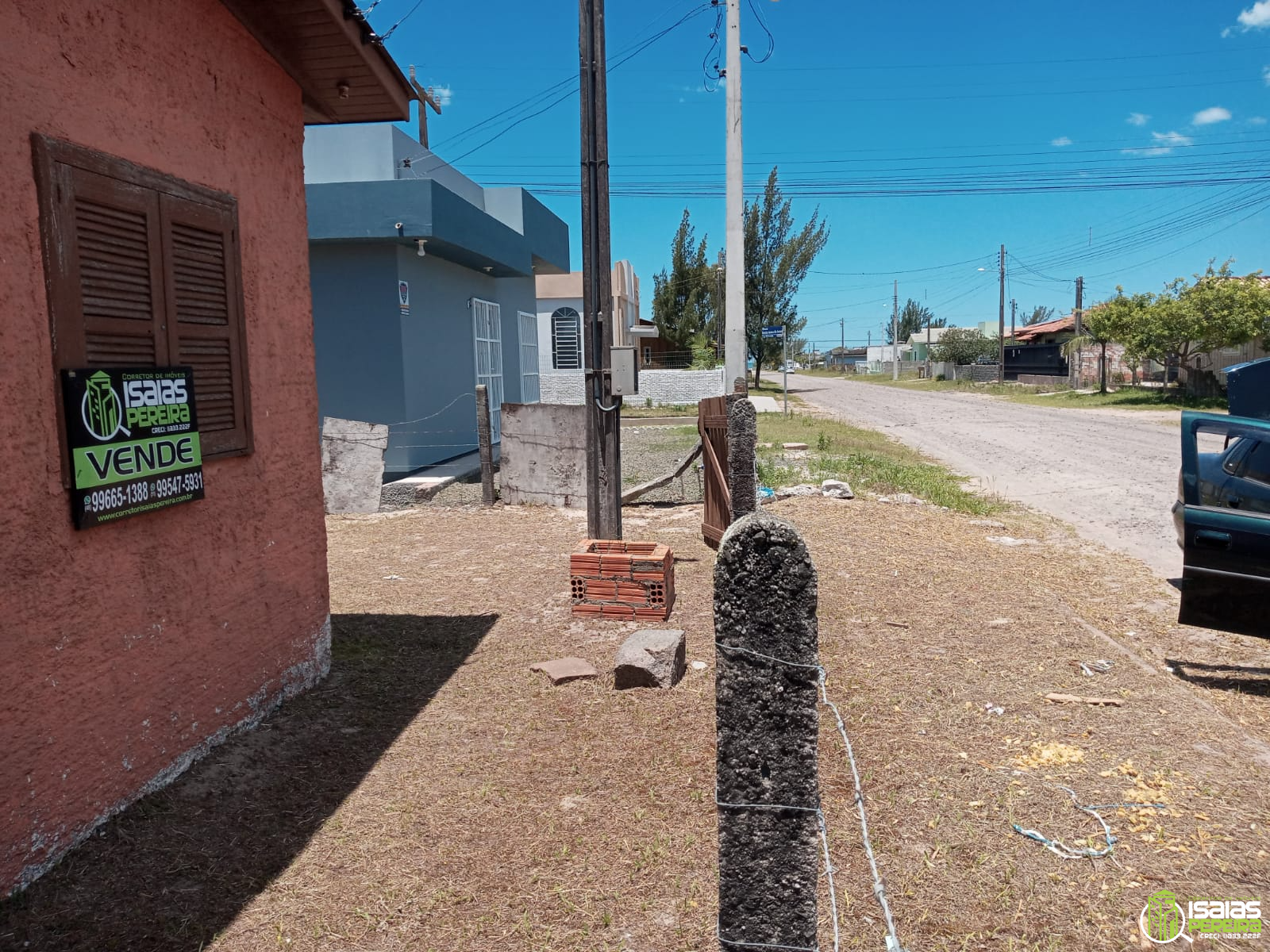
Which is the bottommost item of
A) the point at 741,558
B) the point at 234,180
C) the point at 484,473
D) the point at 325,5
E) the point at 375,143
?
the point at 484,473

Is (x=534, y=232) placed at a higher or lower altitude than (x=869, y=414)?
higher

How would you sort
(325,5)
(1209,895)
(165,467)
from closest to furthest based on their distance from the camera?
(1209,895), (165,467), (325,5)

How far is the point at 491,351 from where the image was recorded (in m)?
18.1

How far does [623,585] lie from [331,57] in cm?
407

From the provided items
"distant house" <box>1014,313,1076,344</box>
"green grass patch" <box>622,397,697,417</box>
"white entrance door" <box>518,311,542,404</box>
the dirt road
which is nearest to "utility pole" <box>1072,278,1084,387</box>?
"distant house" <box>1014,313,1076,344</box>

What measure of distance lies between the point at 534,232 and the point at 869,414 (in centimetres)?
1605

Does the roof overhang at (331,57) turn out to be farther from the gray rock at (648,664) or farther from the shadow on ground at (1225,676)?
the shadow on ground at (1225,676)

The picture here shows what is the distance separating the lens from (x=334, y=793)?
418cm

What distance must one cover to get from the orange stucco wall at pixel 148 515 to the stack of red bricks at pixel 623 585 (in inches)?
78.7

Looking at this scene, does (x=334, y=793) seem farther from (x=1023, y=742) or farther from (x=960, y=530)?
(x=960, y=530)

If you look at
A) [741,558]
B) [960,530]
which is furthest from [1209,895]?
[960,530]

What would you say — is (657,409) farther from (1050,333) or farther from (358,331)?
(1050,333)

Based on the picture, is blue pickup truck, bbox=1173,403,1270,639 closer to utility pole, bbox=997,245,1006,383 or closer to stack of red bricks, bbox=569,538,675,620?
stack of red bricks, bbox=569,538,675,620

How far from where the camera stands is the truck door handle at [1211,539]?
5395 millimetres
